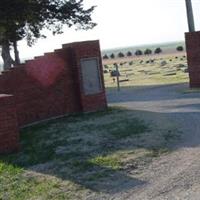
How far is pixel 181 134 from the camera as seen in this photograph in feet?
44.0

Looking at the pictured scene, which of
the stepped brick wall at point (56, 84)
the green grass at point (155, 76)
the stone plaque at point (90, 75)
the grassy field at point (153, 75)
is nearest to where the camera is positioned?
the stepped brick wall at point (56, 84)

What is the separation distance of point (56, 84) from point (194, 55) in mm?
9861

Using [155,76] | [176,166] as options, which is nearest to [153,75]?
[155,76]

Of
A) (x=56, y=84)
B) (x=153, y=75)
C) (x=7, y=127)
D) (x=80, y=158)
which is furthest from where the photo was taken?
(x=153, y=75)

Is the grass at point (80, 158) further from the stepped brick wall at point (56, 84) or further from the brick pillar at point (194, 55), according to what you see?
the brick pillar at point (194, 55)

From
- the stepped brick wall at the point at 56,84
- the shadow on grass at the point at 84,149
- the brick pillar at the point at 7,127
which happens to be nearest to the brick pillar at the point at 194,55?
the stepped brick wall at the point at 56,84

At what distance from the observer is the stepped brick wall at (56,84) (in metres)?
17.5

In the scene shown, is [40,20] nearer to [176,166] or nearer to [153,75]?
[153,75]

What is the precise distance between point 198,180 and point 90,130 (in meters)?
6.36

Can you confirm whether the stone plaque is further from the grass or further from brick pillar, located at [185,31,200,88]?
brick pillar, located at [185,31,200,88]

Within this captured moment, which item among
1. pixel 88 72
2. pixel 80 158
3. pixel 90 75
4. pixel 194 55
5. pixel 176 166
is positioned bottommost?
pixel 176 166

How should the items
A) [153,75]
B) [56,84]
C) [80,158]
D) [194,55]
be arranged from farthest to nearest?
[153,75] < [194,55] < [56,84] < [80,158]

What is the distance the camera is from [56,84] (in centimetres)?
1881

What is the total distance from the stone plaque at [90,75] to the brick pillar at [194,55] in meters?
7.92
